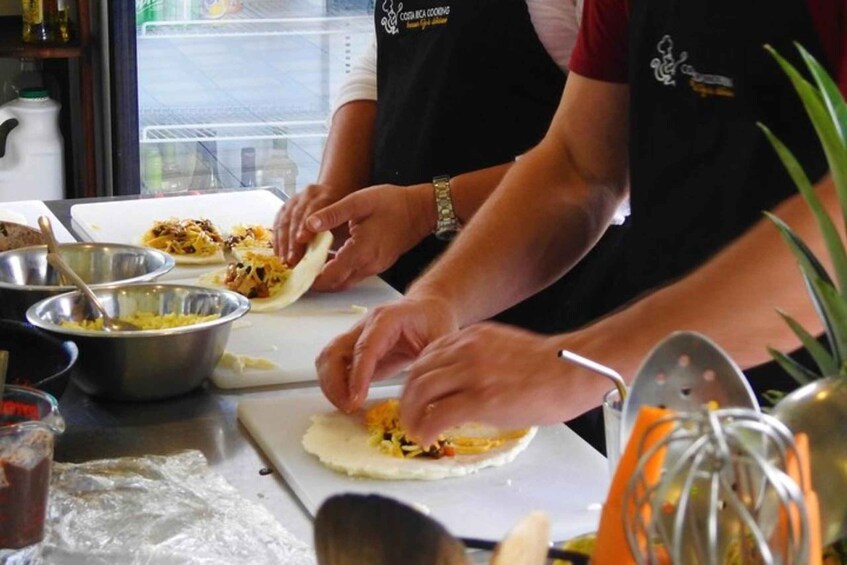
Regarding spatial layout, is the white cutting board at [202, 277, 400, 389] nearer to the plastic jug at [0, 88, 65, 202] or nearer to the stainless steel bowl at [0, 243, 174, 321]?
the stainless steel bowl at [0, 243, 174, 321]

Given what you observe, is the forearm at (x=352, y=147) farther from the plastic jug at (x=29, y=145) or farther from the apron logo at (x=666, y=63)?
the plastic jug at (x=29, y=145)

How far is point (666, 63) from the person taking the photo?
5.10ft

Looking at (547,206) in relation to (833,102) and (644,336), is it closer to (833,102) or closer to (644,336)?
(644,336)

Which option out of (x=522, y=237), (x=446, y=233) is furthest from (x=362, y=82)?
(x=522, y=237)

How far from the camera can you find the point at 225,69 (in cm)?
443

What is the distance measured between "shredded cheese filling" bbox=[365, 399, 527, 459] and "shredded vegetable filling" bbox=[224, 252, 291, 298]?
542 mm

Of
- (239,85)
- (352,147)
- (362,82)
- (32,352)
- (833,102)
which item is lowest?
(239,85)

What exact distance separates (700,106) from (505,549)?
1.09m

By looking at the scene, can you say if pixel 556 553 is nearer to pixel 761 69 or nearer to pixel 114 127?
pixel 761 69

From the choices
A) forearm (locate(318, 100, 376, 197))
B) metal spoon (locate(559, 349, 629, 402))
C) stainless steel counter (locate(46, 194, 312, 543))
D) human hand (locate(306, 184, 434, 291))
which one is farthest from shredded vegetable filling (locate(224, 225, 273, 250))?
metal spoon (locate(559, 349, 629, 402))

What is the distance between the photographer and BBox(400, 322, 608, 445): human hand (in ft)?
3.88

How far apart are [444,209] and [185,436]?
0.68 metres

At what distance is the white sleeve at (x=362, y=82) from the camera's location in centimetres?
230

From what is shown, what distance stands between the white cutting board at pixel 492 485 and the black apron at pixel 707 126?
25cm
